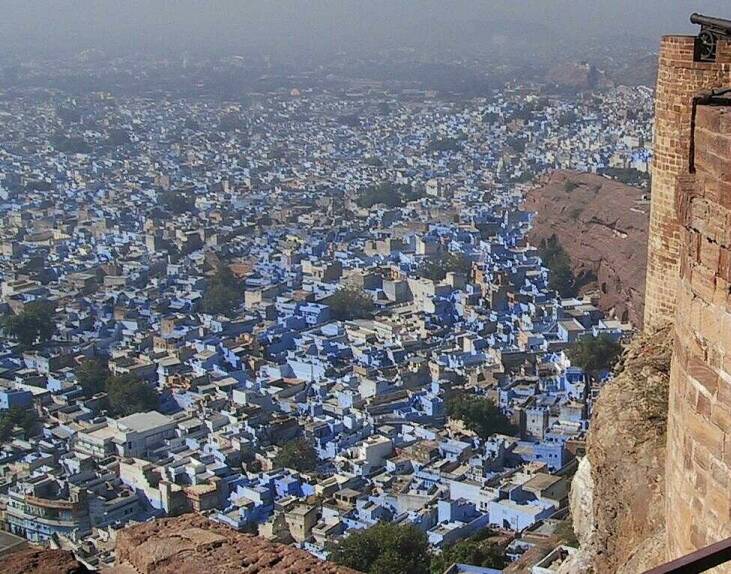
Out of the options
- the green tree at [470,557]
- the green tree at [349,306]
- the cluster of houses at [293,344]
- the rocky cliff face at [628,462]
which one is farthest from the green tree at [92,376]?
the rocky cliff face at [628,462]

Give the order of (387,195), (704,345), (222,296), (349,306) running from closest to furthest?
(704,345), (349,306), (222,296), (387,195)

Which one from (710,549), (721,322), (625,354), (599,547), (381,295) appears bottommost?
(381,295)

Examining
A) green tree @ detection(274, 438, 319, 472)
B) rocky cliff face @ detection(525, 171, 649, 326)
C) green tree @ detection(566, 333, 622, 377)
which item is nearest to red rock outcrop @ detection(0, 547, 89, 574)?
green tree @ detection(274, 438, 319, 472)

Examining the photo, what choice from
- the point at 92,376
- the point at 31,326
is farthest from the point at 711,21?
the point at 31,326

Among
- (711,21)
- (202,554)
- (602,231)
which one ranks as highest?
(711,21)

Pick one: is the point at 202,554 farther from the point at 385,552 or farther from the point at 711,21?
the point at 385,552

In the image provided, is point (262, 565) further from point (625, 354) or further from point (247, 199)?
point (247, 199)

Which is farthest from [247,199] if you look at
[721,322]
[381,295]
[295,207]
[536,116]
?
[721,322]
